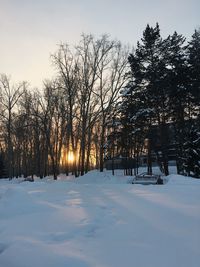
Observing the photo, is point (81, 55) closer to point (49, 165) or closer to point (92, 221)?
point (92, 221)

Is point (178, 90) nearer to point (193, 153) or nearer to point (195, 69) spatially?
point (195, 69)

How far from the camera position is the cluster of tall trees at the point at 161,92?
41.8 m

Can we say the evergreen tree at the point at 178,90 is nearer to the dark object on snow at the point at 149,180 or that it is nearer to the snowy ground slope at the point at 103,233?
the dark object on snow at the point at 149,180

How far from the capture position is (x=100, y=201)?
11.7 meters

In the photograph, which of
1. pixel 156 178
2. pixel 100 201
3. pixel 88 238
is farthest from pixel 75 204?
pixel 156 178

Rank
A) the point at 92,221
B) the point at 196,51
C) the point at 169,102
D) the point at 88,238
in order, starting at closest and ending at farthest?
1. the point at 88,238
2. the point at 92,221
3. the point at 169,102
4. the point at 196,51

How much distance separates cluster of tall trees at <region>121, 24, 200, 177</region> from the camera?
1646 inches

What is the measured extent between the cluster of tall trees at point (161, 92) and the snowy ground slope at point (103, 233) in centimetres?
3054

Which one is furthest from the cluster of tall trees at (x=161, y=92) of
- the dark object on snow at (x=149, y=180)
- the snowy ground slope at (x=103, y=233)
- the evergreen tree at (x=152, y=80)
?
the snowy ground slope at (x=103, y=233)

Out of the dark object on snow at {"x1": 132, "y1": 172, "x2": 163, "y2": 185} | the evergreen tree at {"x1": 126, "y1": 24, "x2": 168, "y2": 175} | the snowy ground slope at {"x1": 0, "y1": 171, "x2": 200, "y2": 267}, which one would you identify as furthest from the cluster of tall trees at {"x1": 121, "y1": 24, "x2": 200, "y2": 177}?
the snowy ground slope at {"x1": 0, "y1": 171, "x2": 200, "y2": 267}

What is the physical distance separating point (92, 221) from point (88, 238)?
1236 millimetres

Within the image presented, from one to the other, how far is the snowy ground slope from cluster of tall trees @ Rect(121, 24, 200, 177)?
30537mm

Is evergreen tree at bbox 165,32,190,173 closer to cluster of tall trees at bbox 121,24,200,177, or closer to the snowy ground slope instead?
cluster of tall trees at bbox 121,24,200,177

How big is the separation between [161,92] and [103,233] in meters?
34.9
